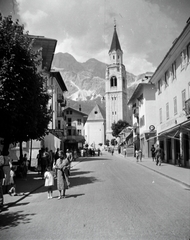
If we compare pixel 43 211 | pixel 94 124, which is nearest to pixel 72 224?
pixel 43 211

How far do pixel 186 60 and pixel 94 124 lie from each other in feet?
331

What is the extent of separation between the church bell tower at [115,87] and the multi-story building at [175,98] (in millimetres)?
92531

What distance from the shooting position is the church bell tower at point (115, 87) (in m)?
128

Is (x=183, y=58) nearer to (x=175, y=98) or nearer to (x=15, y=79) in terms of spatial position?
(x=175, y=98)

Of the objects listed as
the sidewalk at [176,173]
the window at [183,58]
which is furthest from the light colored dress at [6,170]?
the window at [183,58]

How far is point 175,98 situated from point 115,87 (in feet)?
343

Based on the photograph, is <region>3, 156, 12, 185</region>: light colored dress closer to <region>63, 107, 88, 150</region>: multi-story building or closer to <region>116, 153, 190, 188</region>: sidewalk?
<region>116, 153, 190, 188</region>: sidewalk

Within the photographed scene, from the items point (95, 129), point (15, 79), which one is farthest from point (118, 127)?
point (15, 79)

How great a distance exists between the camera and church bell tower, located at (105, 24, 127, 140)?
420 ft

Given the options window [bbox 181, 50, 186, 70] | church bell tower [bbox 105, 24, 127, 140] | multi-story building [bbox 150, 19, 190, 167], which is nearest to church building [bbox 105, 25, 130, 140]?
church bell tower [bbox 105, 24, 127, 140]

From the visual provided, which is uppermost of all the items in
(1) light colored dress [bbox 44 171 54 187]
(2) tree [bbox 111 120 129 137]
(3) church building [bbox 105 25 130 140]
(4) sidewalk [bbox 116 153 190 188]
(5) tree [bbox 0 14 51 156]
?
(3) church building [bbox 105 25 130 140]

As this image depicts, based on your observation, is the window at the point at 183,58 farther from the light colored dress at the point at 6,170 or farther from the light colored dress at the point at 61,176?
the light colored dress at the point at 6,170

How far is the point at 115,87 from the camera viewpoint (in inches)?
5172

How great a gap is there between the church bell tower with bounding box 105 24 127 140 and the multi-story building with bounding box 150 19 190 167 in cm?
9253
